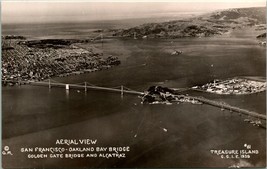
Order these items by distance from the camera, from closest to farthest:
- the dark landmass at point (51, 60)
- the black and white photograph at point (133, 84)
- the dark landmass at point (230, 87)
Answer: the black and white photograph at point (133, 84) < the dark landmass at point (51, 60) < the dark landmass at point (230, 87)

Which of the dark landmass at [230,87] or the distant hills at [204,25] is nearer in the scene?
the distant hills at [204,25]

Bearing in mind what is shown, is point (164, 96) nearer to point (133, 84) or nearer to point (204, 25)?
point (133, 84)

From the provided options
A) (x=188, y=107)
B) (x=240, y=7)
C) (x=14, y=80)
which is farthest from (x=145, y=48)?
(x=14, y=80)

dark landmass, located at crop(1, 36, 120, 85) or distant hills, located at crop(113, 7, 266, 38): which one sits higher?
distant hills, located at crop(113, 7, 266, 38)

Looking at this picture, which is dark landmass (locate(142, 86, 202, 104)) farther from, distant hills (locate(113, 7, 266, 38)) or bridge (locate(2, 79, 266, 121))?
distant hills (locate(113, 7, 266, 38))

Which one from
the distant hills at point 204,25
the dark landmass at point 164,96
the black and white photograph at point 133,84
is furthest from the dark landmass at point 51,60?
the dark landmass at point 164,96

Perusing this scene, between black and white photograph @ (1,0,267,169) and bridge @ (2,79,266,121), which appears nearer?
black and white photograph @ (1,0,267,169)

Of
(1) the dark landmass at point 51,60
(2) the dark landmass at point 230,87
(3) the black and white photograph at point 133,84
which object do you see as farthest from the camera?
(2) the dark landmass at point 230,87

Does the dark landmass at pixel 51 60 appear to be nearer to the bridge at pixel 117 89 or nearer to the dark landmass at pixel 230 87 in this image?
the bridge at pixel 117 89

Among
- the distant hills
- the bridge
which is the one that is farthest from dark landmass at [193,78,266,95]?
the distant hills
